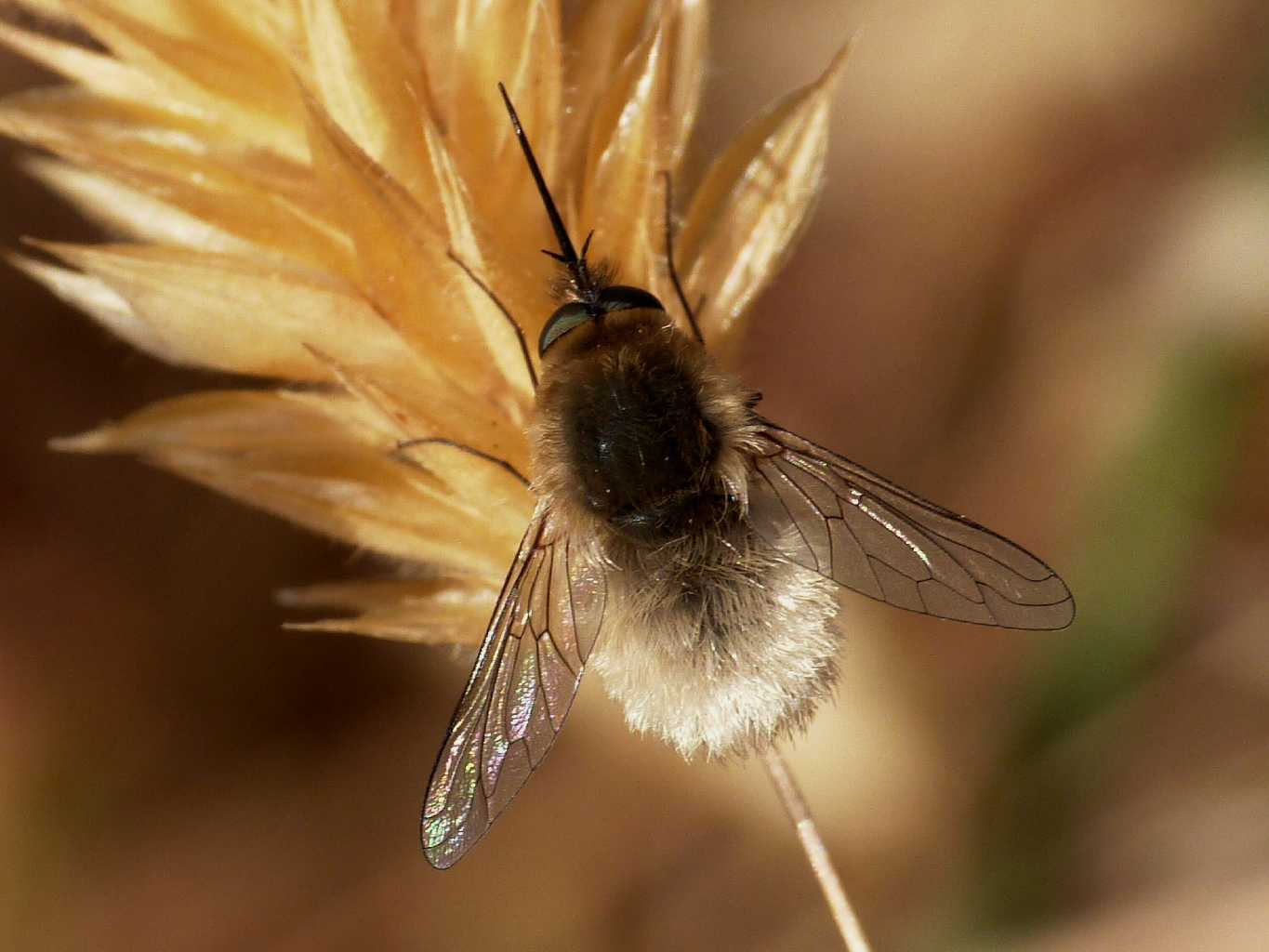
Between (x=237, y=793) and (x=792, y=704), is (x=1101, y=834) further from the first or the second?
(x=237, y=793)

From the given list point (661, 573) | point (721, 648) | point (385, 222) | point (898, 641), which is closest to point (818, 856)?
point (721, 648)

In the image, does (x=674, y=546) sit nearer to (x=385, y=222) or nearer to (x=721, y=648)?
(x=721, y=648)

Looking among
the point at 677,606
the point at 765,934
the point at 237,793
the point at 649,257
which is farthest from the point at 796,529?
the point at 237,793

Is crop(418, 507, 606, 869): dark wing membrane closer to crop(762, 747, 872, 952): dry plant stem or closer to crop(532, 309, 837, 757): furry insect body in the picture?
crop(532, 309, 837, 757): furry insect body

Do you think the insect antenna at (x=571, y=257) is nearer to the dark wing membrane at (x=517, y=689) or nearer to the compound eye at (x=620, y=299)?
the compound eye at (x=620, y=299)

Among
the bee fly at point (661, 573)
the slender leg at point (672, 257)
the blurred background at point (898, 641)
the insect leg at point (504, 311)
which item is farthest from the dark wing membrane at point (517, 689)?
the blurred background at point (898, 641)

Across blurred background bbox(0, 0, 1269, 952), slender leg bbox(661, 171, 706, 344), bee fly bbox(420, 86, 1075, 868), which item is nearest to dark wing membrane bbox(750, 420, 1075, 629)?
bee fly bbox(420, 86, 1075, 868)
